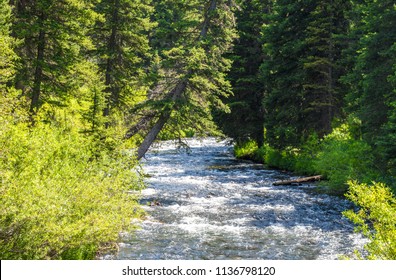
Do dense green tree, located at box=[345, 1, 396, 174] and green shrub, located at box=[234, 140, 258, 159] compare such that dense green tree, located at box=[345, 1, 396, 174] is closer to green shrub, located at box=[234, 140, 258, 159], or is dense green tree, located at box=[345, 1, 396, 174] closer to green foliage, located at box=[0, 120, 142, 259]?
green foliage, located at box=[0, 120, 142, 259]

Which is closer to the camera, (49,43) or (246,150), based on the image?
(49,43)

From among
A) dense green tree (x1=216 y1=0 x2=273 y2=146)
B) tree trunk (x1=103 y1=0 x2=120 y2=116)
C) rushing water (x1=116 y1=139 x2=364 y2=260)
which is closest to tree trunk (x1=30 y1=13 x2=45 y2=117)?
tree trunk (x1=103 y1=0 x2=120 y2=116)

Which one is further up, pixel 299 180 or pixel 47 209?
pixel 47 209

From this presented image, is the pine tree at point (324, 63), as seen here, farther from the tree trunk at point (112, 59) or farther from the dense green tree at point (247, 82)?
the tree trunk at point (112, 59)

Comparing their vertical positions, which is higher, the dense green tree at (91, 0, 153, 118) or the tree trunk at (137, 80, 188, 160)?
the dense green tree at (91, 0, 153, 118)

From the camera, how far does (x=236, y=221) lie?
16.5 metres

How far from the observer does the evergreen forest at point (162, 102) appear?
9.77 metres

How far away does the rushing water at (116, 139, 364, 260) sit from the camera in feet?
42.6

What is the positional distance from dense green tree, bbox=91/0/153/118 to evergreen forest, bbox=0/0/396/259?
0.27 ft

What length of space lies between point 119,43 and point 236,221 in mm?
13801

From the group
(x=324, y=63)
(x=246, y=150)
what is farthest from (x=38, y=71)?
(x=246, y=150)

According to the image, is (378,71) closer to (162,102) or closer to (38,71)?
(162,102)

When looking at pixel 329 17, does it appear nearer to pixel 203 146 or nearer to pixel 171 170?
pixel 171 170

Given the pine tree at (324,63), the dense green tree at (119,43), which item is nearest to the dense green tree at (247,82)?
the pine tree at (324,63)
